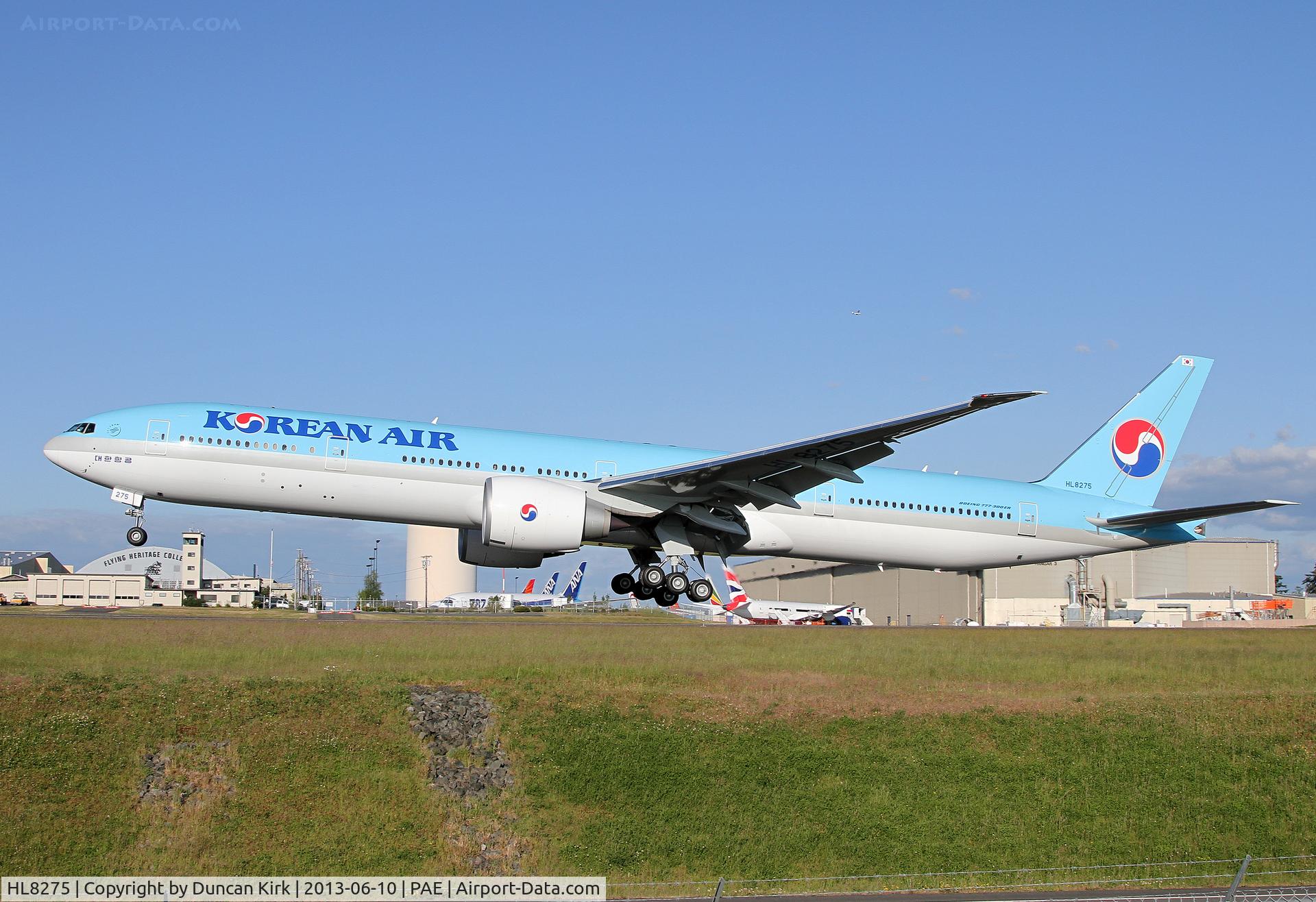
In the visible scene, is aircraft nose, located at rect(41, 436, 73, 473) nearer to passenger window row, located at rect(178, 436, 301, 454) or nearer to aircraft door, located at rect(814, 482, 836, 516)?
passenger window row, located at rect(178, 436, 301, 454)

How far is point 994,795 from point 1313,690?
13.8 meters

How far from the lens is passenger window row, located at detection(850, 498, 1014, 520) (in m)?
33.7

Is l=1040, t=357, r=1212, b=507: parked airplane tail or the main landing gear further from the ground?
l=1040, t=357, r=1212, b=507: parked airplane tail

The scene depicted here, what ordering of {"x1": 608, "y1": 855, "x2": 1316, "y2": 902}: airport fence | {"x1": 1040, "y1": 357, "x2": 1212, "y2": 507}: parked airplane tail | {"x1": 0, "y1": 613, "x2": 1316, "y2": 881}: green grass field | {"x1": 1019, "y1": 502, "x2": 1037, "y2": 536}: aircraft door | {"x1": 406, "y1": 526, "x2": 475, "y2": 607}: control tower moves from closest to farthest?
{"x1": 608, "y1": 855, "x2": 1316, "y2": 902}: airport fence < {"x1": 0, "y1": 613, "x2": 1316, "y2": 881}: green grass field < {"x1": 1019, "y1": 502, "x2": 1037, "y2": 536}: aircraft door < {"x1": 1040, "y1": 357, "x2": 1212, "y2": 507}: parked airplane tail < {"x1": 406, "y1": 526, "x2": 475, "y2": 607}: control tower

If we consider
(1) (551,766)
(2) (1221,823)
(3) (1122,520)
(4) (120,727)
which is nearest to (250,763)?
(4) (120,727)

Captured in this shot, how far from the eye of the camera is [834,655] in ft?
123

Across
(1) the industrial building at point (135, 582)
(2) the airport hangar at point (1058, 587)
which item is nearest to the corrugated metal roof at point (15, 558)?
(1) the industrial building at point (135, 582)

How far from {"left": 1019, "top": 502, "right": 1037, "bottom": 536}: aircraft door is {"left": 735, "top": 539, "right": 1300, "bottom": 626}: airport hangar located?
104 feet

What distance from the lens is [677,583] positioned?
105 feet

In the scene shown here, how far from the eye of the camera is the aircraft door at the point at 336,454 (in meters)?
30.0

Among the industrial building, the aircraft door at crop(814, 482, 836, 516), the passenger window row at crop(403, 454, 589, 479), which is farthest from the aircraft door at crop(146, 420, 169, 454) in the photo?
the industrial building

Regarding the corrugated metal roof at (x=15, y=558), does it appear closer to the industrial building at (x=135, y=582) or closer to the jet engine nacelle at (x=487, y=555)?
the industrial building at (x=135, y=582)

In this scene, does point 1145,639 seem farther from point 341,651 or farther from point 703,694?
point 341,651

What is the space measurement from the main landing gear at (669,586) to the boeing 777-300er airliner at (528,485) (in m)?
0.04
